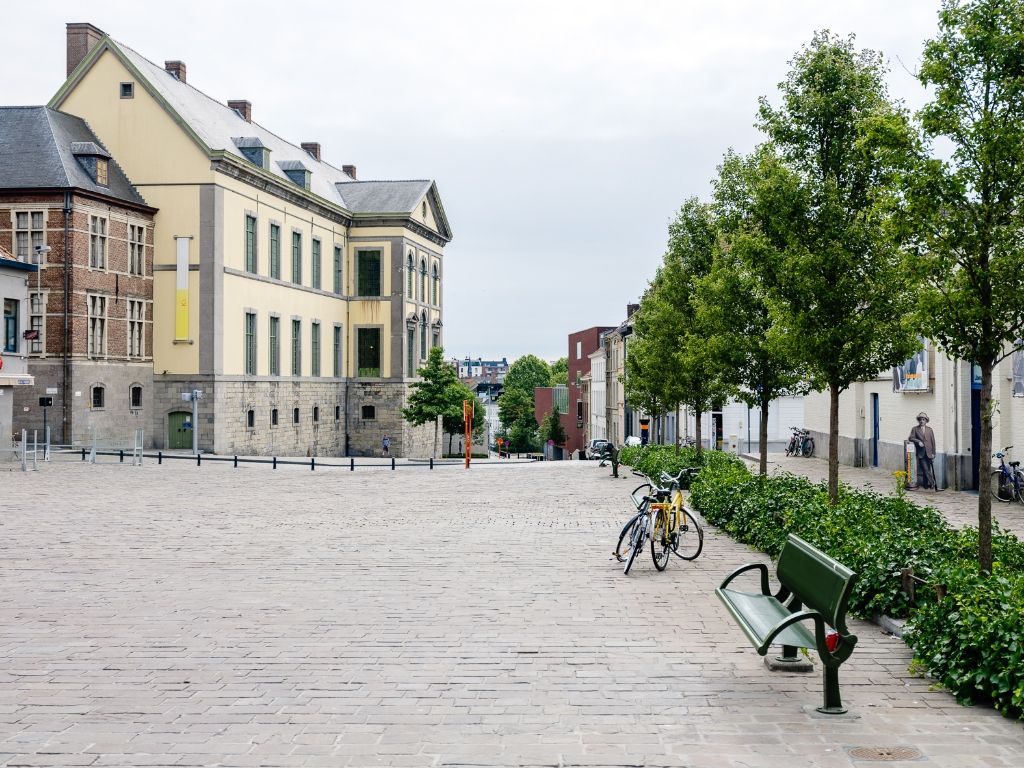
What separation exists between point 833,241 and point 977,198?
15.5ft

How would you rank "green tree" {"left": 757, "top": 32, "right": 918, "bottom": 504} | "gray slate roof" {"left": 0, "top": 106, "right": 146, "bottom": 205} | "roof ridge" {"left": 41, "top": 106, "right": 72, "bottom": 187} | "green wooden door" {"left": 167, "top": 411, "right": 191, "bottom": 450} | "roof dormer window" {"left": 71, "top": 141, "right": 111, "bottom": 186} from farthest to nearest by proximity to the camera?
"green wooden door" {"left": 167, "top": 411, "right": 191, "bottom": 450} < "roof dormer window" {"left": 71, "top": 141, "right": 111, "bottom": 186} < "gray slate roof" {"left": 0, "top": 106, "right": 146, "bottom": 205} < "roof ridge" {"left": 41, "top": 106, "right": 72, "bottom": 187} < "green tree" {"left": 757, "top": 32, "right": 918, "bottom": 504}

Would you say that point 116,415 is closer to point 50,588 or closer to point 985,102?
point 50,588

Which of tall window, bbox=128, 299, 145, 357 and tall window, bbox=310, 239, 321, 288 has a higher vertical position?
tall window, bbox=310, 239, 321, 288

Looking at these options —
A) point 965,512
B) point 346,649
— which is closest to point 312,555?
point 346,649

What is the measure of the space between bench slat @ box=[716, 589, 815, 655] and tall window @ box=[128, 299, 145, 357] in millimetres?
41307

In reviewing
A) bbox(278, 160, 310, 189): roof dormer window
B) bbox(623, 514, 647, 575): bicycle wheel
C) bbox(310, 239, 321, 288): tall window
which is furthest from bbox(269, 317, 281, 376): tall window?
bbox(623, 514, 647, 575): bicycle wheel

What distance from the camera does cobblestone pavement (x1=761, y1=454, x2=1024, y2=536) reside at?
58.1 feet

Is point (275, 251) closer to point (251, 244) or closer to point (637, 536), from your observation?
point (251, 244)

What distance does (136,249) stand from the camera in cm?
4534

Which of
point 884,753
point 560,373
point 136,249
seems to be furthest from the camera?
point 560,373

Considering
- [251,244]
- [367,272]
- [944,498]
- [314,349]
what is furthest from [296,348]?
[944,498]

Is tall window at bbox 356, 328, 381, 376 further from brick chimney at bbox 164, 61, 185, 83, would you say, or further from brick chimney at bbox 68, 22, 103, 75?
brick chimney at bbox 68, 22, 103, 75

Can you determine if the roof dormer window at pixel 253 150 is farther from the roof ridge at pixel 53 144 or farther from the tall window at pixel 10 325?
the tall window at pixel 10 325

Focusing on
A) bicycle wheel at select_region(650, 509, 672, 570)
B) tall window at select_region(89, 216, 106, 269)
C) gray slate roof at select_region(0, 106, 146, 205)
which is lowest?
bicycle wheel at select_region(650, 509, 672, 570)
